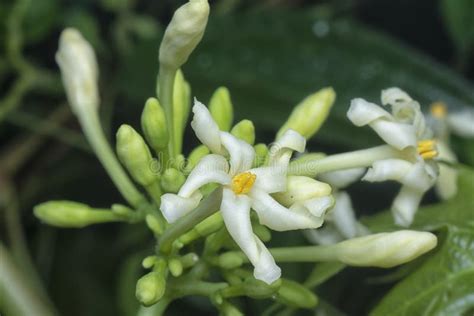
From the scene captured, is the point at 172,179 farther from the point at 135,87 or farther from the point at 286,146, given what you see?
the point at 135,87

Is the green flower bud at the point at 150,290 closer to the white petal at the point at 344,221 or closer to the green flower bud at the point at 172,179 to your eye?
the green flower bud at the point at 172,179

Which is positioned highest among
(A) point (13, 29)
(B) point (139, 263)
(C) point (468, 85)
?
(A) point (13, 29)

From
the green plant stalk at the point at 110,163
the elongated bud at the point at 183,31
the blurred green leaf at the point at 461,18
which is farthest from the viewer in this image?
the blurred green leaf at the point at 461,18

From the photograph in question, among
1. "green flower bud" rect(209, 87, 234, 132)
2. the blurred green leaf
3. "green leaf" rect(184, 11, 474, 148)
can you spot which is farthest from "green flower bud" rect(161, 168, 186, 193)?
the blurred green leaf

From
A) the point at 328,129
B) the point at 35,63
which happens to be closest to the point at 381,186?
the point at 328,129

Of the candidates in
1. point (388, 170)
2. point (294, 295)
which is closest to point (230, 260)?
point (294, 295)

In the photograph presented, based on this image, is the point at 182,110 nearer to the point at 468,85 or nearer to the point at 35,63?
the point at 468,85

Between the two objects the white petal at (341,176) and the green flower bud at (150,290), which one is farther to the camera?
the white petal at (341,176)

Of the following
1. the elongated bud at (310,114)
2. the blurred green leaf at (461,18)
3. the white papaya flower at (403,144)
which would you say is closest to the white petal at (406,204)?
the white papaya flower at (403,144)
